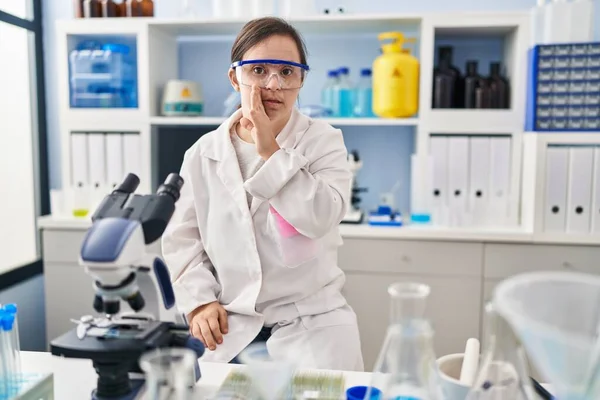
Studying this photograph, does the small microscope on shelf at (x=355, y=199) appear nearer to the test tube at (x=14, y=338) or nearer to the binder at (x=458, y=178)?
the binder at (x=458, y=178)

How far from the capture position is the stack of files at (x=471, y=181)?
2408 millimetres

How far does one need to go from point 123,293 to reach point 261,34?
0.83 meters

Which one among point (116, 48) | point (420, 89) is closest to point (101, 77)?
point (116, 48)

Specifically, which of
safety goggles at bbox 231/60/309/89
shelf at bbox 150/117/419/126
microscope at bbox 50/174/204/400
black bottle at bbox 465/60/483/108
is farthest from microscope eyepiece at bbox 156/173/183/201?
black bottle at bbox 465/60/483/108

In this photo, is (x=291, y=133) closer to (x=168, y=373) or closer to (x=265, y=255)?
(x=265, y=255)

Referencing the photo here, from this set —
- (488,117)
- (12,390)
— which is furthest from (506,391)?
(488,117)

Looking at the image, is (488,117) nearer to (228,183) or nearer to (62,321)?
(228,183)

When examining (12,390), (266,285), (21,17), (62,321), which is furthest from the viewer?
(21,17)

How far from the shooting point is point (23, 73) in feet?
9.41

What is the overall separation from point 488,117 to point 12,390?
6.87 ft

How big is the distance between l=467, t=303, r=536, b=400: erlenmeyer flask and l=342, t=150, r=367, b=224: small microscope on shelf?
5.51 feet

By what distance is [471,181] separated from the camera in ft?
7.98

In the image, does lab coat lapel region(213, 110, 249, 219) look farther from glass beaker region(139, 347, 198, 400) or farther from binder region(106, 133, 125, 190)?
binder region(106, 133, 125, 190)

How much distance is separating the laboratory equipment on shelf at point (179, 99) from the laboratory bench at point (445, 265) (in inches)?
25.7
